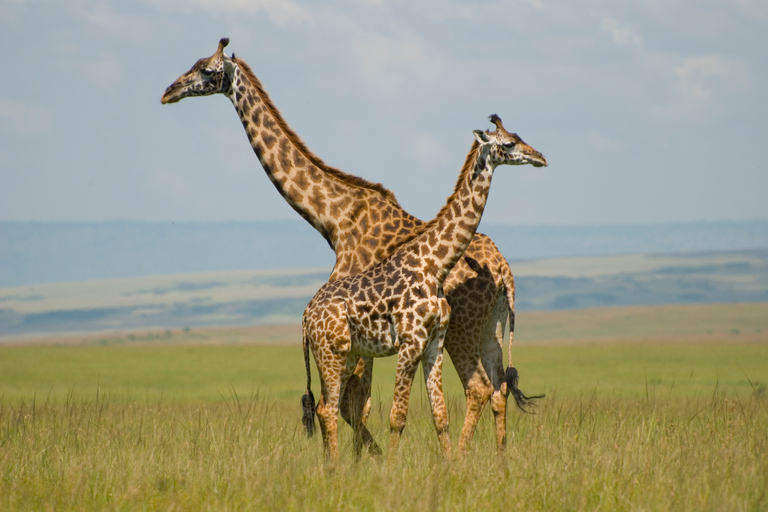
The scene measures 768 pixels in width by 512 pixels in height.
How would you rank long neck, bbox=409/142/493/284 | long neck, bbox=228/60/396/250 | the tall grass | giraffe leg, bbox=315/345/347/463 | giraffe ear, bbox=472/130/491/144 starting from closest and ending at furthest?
the tall grass
giraffe leg, bbox=315/345/347/463
giraffe ear, bbox=472/130/491/144
long neck, bbox=409/142/493/284
long neck, bbox=228/60/396/250

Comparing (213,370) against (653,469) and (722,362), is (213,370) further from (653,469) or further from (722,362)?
(653,469)

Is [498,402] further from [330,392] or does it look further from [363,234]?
[363,234]

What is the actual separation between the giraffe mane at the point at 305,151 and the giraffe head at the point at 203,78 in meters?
0.23

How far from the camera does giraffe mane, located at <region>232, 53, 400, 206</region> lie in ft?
33.3

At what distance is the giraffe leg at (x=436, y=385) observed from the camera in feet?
27.2

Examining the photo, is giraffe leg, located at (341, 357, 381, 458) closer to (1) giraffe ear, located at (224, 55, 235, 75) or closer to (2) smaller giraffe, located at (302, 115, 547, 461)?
(2) smaller giraffe, located at (302, 115, 547, 461)

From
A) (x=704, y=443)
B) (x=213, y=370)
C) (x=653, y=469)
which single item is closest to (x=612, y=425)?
(x=704, y=443)

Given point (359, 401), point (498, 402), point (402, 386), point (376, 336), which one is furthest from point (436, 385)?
point (498, 402)

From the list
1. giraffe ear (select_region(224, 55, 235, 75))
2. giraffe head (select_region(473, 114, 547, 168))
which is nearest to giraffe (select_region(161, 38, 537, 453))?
giraffe ear (select_region(224, 55, 235, 75))

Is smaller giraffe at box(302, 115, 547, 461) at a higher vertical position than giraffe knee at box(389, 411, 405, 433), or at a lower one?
higher

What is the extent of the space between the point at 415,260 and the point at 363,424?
190 cm

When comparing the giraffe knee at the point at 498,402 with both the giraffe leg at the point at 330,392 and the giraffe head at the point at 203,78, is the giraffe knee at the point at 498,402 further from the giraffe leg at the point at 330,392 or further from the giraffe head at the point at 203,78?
the giraffe head at the point at 203,78

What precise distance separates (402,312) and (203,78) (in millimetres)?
4169

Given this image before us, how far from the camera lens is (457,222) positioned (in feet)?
28.7
